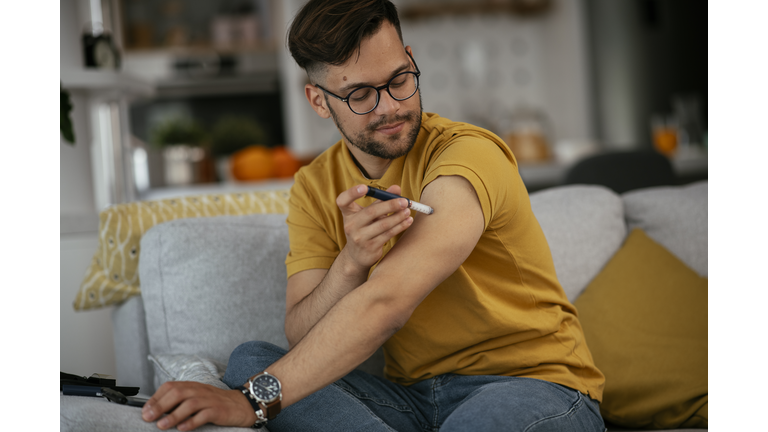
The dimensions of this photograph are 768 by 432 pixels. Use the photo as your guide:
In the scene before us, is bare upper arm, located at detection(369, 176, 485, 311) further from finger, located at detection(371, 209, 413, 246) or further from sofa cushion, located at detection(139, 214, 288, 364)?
sofa cushion, located at detection(139, 214, 288, 364)

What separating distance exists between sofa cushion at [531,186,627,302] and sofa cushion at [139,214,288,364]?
733mm

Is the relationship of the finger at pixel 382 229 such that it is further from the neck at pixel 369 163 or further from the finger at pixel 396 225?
the neck at pixel 369 163

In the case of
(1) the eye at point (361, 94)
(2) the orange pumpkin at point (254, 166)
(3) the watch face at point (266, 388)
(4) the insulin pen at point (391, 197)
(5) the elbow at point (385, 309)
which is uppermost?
(1) the eye at point (361, 94)

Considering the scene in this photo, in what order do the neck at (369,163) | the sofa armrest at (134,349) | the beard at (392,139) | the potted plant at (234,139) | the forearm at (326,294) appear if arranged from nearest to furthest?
1. the forearm at (326,294)
2. the beard at (392,139)
3. the neck at (369,163)
4. the sofa armrest at (134,349)
5. the potted plant at (234,139)

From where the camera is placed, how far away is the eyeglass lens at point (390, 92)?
1223 mm

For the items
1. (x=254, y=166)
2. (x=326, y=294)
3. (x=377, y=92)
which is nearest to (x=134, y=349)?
(x=326, y=294)

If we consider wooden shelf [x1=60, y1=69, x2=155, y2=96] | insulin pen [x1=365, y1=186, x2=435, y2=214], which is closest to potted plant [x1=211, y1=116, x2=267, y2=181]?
wooden shelf [x1=60, y1=69, x2=155, y2=96]

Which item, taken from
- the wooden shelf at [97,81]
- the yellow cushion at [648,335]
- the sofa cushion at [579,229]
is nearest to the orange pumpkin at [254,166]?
the wooden shelf at [97,81]

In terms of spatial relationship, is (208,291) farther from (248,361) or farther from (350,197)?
(350,197)

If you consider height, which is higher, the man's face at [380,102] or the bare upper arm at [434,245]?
the man's face at [380,102]

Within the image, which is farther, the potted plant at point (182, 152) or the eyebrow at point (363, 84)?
the potted plant at point (182, 152)

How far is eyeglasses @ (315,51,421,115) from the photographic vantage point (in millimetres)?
1221

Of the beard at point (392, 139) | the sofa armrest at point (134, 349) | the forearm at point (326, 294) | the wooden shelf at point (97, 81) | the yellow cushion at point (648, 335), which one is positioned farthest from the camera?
the wooden shelf at point (97, 81)

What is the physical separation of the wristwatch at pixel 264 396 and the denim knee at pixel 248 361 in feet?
0.45
